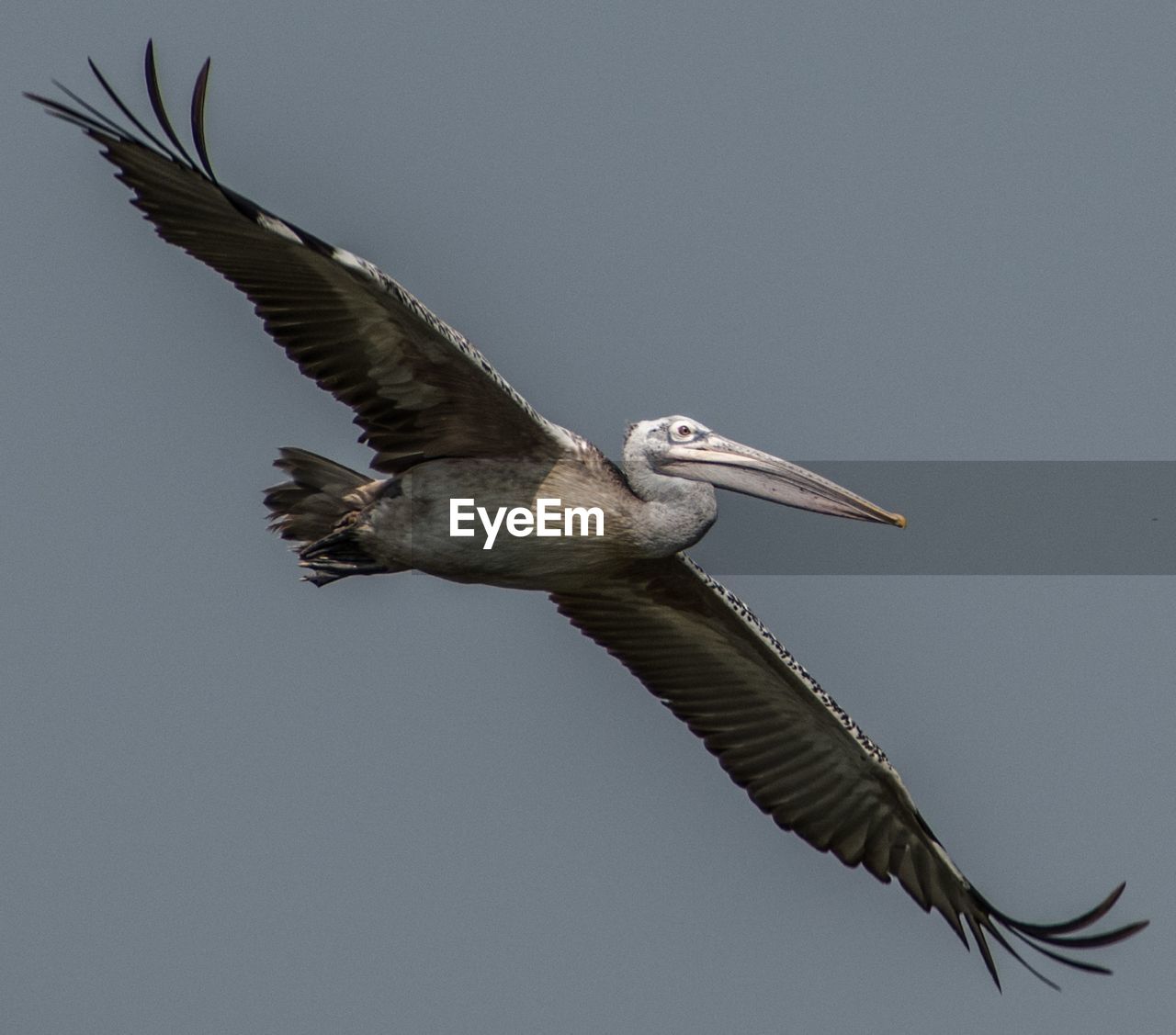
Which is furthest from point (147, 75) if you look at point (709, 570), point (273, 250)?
point (709, 570)

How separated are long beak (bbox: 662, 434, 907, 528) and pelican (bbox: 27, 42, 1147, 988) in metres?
0.01

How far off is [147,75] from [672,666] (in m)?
4.80

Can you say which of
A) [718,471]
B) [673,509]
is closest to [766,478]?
[718,471]

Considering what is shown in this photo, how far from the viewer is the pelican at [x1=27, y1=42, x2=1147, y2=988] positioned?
50.3 ft

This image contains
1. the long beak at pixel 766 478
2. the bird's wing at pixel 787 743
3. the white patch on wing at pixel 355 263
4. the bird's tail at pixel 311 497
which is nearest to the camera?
the white patch on wing at pixel 355 263

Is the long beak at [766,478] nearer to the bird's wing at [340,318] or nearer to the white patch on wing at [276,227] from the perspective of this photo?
the bird's wing at [340,318]

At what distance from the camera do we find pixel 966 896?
17.6 meters

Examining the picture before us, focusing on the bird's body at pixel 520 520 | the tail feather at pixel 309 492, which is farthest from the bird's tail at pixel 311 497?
the bird's body at pixel 520 520

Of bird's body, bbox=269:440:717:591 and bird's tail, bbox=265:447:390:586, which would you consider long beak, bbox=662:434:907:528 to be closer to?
bird's body, bbox=269:440:717:591

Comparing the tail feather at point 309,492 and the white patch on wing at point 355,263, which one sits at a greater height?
the white patch on wing at point 355,263

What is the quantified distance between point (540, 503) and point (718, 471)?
3.35 ft

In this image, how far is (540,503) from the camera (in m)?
15.8

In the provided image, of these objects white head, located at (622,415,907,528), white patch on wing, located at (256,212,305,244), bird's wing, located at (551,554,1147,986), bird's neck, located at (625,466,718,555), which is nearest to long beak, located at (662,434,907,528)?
white head, located at (622,415,907,528)

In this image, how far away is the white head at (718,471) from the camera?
16.0 metres
